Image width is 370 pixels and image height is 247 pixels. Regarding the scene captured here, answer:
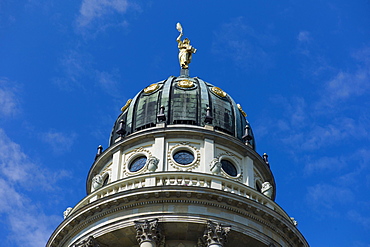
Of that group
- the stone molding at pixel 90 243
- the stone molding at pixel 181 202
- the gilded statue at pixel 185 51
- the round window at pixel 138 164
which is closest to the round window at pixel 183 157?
the round window at pixel 138 164

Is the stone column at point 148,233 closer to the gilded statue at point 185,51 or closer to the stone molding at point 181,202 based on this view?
the stone molding at point 181,202

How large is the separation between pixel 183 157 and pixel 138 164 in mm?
3103

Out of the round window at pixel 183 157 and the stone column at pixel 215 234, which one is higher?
the round window at pixel 183 157

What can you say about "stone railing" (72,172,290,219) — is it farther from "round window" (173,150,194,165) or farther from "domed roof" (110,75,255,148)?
"domed roof" (110,75,255,148)

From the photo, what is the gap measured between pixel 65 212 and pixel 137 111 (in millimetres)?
9183

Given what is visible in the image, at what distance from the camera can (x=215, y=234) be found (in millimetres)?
49969

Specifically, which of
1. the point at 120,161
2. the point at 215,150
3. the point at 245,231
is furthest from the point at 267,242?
the point at 120,161

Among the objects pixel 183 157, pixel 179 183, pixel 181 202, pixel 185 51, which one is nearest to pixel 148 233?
pixel 181 202

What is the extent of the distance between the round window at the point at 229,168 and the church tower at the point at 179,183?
0.07 metres

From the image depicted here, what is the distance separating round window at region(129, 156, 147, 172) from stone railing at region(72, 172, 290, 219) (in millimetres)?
2960

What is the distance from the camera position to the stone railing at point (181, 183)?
5309cm

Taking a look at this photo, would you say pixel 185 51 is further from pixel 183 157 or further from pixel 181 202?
pixel 181 202

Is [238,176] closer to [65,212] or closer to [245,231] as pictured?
[245,231]

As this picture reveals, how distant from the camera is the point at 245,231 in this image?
51.2 metres
